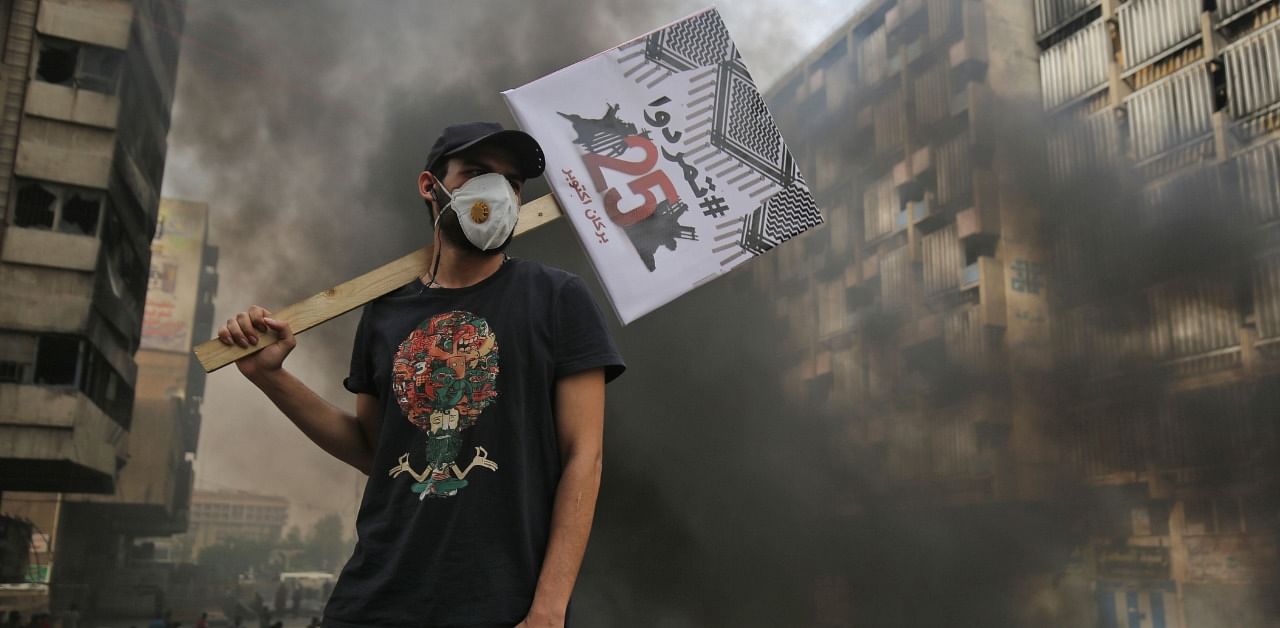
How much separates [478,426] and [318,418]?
43 centimetres

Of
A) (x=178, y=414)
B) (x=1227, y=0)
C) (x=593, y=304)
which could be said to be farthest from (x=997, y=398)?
(x=178, y=414)

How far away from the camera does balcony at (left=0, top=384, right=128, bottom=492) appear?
1298 centimetres

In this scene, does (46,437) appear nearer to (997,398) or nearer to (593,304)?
(997,398)

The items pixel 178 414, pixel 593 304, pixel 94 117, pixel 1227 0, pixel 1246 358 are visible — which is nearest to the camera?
pixel 593 304

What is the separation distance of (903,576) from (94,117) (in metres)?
13.7

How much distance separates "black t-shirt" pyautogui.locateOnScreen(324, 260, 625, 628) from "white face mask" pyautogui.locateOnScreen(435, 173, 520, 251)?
6 cm

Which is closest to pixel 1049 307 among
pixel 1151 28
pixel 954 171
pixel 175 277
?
pixel 954 171

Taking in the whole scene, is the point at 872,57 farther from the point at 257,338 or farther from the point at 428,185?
the point at 257,338

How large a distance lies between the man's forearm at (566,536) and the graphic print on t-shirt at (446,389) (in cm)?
11

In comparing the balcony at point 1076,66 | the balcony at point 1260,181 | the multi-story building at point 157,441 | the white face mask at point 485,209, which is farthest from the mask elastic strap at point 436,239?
the multi-story building at point 157,441

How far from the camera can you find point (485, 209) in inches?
60.4

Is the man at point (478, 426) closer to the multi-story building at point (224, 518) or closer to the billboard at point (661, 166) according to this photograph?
the billboard at point (661, 166)

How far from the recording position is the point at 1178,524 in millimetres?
10617

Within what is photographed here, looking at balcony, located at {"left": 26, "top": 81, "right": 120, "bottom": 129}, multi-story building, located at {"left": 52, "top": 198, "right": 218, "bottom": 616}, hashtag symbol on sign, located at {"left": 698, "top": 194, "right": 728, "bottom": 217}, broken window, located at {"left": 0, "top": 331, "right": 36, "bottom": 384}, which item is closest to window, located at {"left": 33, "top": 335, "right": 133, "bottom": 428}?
broken window, located at {"left": 0, "top": 331, "right": 36, "bottom": 384}
